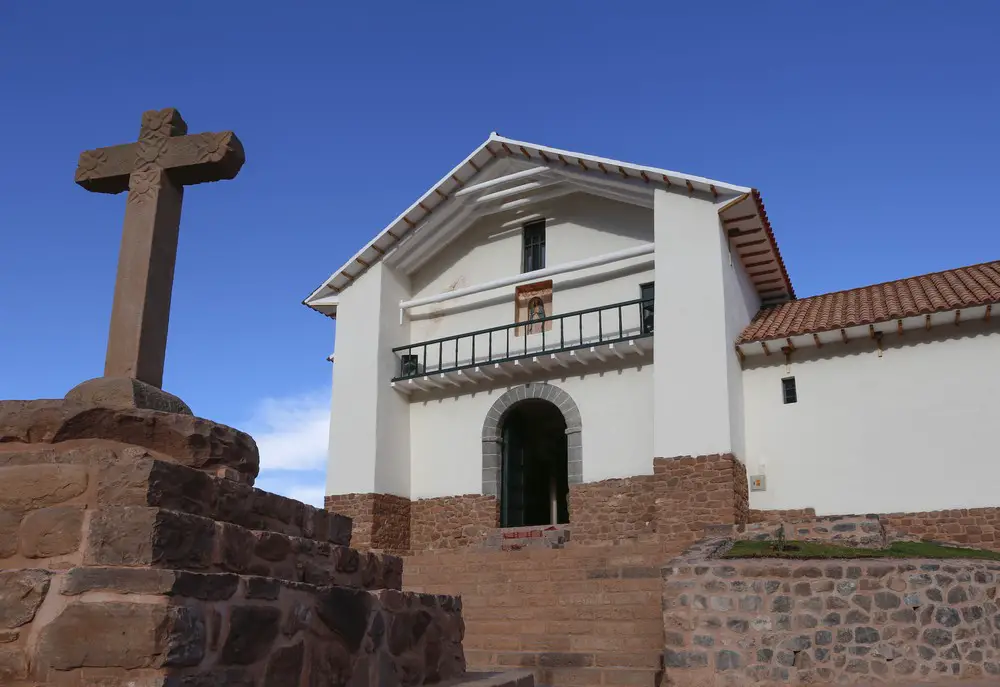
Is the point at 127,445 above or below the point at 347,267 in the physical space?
below

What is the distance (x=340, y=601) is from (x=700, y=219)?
11478mm

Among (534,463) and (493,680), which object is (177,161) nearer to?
(493,680)

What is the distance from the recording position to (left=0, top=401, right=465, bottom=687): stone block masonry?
9.47 ft

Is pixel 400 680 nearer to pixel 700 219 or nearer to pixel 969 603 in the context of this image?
pixel 969 603

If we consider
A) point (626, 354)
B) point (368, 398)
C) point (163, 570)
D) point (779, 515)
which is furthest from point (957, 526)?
point (163, 570)

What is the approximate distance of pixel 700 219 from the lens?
14.1 meters

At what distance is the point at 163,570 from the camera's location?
9.69 feet

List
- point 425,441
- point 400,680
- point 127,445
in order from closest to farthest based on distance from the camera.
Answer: point 127,445 < point 400,680 < point 425,441

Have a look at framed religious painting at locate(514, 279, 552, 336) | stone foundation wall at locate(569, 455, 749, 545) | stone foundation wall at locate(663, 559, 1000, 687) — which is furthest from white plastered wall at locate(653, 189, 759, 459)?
stone foundation wall at locate(663, 559, 1000, 687)

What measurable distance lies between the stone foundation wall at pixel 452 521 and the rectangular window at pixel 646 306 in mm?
4159

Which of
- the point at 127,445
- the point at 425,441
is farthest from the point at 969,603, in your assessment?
the point at 425,441

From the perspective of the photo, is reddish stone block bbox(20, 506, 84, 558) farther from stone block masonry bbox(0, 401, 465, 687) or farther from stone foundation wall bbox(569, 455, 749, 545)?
stone foundation wall bbox(569, 455, 749, 545)

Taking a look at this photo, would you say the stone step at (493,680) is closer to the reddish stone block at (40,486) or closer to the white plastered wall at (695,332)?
the reddish stone block at (40,486)

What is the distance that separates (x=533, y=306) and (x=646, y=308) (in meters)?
2.62
